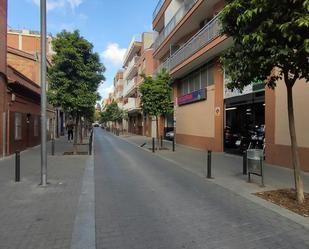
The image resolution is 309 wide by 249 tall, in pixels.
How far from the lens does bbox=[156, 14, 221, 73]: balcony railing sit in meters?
19.9

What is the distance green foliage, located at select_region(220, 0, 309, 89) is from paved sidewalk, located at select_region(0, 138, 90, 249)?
4.62 metres

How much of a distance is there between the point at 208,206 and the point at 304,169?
21.1 ft

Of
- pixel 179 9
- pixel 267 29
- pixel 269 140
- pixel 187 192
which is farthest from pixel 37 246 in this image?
pixel 179 9

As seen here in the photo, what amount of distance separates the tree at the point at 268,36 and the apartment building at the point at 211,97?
4.91ft

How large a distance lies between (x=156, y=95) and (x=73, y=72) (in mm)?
6539

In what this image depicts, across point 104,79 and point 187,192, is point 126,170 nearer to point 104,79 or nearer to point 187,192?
point 187,192

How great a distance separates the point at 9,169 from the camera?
13.7m

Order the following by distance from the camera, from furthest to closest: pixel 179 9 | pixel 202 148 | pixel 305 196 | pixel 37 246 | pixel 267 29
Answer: pixel 179 9 → pixel 202 148 → pixel 305 196 → pixel 267 29 → pixel 37 246

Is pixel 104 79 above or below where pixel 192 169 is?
above

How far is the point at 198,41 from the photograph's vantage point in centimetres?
2256

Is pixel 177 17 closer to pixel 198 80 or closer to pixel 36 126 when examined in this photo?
pixel 198 80

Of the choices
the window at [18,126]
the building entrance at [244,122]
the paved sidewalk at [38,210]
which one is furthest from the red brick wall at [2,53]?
the building entrance at [244,122]

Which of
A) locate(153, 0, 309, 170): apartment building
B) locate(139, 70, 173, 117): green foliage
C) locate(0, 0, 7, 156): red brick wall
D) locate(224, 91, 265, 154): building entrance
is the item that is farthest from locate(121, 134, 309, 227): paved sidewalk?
locate(139, 70, 173, 117): green foliage

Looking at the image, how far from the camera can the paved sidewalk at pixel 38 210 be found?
5.71m
